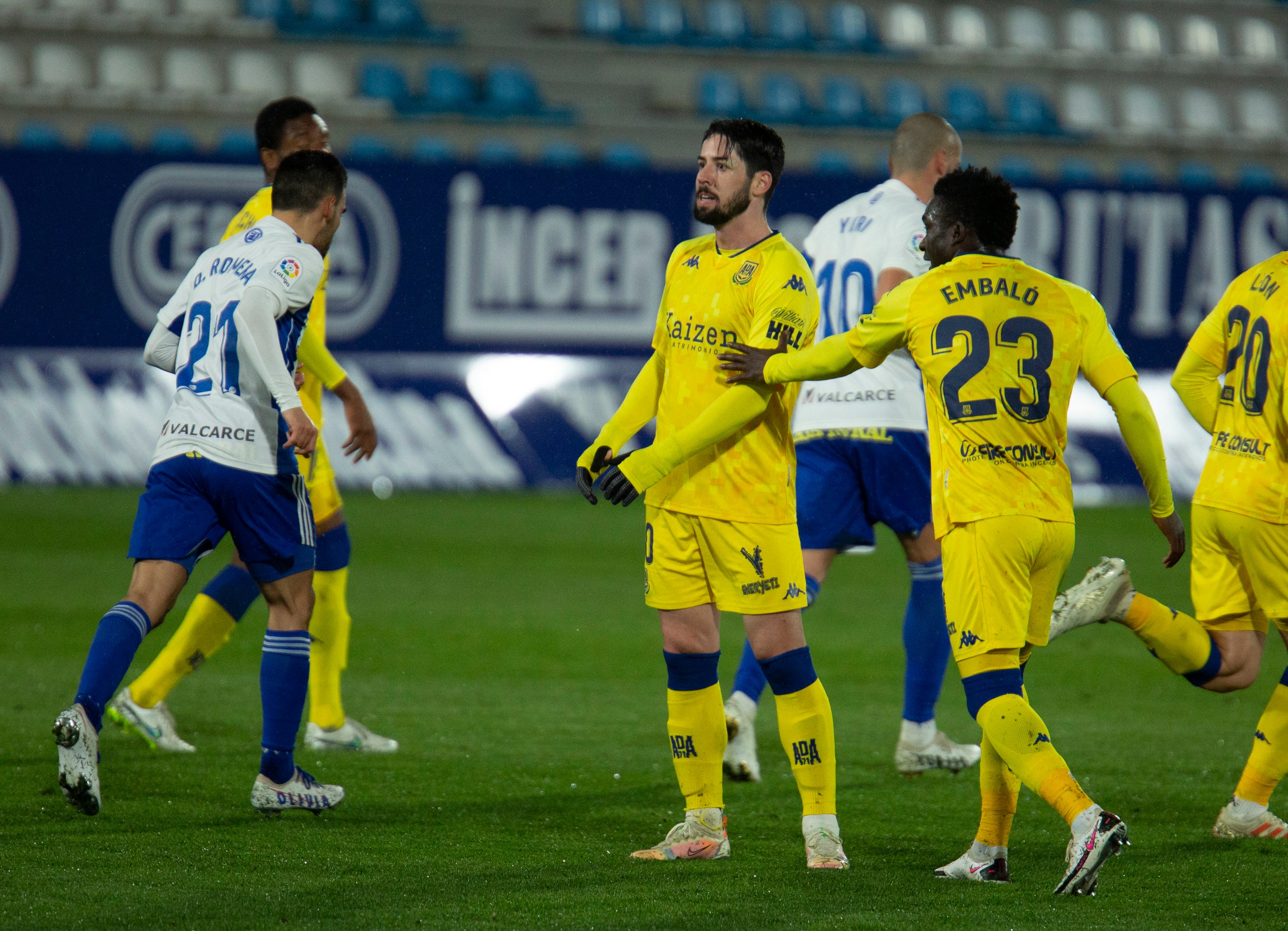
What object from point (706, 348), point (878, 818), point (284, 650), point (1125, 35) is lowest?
point (878, 818)

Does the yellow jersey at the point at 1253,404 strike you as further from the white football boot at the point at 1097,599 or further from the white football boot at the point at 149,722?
the white football boot at the point at 149,722

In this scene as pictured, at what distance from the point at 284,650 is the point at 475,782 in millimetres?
866

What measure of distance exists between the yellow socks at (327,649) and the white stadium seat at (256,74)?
12.8 meters

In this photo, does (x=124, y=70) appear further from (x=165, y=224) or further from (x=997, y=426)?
(x=997, y=426)

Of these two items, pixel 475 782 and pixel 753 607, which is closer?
pixel 753 607

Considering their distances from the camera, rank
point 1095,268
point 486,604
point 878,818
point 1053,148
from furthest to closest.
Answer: point 1053,148
point 1095,268
point 486,604
point 878,818

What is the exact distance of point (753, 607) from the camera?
12.7ft

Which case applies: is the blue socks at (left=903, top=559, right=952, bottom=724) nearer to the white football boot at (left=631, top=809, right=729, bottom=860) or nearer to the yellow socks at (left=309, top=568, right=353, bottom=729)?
the white football boot at (left=631, top=809, right=729, bottom=860)

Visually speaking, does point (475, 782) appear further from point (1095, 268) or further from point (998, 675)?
point (1095, 268)

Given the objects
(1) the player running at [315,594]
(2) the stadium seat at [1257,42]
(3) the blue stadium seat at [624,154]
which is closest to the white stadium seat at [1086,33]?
(2) the stadium seat at [1257,42]

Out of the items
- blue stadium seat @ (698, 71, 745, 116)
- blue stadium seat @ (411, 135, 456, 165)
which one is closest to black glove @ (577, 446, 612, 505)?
blue stadium seat @ (411, 135, 456, 165)

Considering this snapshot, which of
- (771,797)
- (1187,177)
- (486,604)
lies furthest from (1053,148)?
(771,797)

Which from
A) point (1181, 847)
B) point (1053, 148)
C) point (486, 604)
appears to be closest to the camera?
point (1181, 847)

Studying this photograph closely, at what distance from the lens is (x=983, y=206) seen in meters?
3.72
